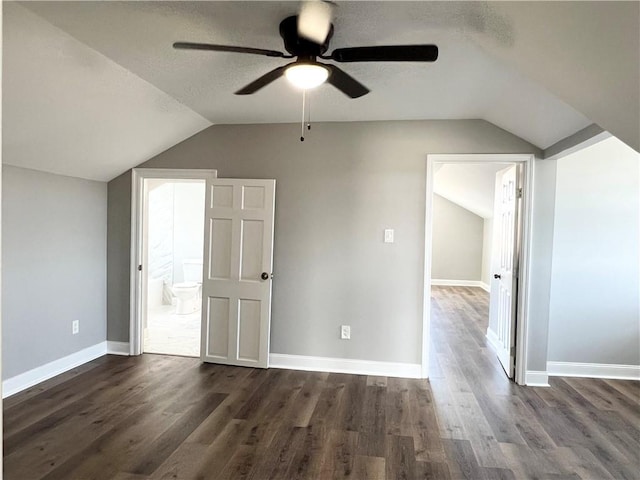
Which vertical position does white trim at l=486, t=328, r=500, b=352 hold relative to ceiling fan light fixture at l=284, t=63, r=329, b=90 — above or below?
below

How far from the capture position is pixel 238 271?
398 cm

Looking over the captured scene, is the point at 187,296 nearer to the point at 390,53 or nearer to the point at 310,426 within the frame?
the point at 310,426

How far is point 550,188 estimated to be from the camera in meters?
3.56

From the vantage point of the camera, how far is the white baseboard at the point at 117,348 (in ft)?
14.0

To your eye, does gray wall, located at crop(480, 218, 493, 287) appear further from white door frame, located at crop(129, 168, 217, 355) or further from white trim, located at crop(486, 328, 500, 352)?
white door frame, located at crop(129, 168, 217, 355)

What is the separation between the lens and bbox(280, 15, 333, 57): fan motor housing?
201 centimetres

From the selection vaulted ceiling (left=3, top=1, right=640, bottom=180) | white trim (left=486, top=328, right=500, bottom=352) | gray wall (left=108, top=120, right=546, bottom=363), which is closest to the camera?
vaulted ceiling (left=3, top=1, right=640, bottom=180)

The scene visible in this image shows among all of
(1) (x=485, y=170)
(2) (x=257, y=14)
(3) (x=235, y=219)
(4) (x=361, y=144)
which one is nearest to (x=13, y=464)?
(3) (x=235, y=219)

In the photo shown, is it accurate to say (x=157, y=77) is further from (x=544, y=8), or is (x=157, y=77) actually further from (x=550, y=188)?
(x=550, y=188)

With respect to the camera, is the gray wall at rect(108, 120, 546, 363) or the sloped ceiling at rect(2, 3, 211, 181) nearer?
the sloped ceiling at rect(2, 3, 211, 181)

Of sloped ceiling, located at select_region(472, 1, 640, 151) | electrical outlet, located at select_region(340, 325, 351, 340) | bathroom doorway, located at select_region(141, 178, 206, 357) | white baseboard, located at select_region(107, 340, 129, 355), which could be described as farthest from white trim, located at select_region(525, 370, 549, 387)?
bathroom doorway, located at select_region(141, 178, 206, 357)

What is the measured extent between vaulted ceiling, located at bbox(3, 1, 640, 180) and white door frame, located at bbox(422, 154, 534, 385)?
0.94 ft

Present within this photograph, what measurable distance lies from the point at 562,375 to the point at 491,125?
2.47m

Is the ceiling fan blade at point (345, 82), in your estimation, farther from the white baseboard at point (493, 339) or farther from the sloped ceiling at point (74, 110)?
the white baseboard at point (493, 339)
